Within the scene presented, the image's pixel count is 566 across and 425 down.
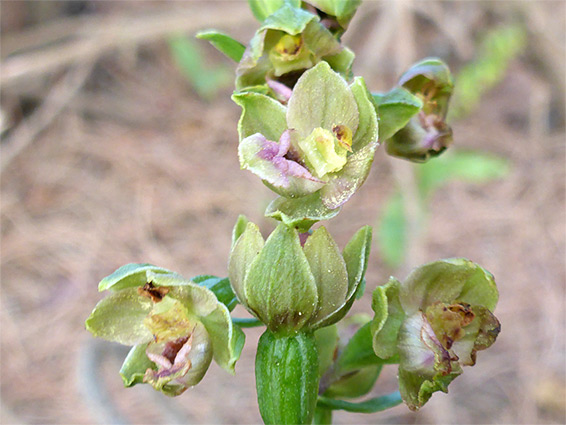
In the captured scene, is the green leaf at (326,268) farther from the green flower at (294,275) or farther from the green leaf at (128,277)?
the green leaf at (128,277)

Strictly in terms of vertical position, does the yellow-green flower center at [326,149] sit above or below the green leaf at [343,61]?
below

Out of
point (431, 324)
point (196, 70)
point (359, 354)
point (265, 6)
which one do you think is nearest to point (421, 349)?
point (431, 324)

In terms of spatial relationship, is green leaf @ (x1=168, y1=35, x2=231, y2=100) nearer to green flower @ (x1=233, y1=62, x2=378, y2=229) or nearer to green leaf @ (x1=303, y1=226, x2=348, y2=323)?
green flower @ (x1=233, y1=62, x2=378, y2=229)

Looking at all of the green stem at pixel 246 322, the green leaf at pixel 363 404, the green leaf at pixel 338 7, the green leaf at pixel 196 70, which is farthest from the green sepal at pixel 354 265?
the green leaf at pixel 196 70

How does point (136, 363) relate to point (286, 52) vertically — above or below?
below

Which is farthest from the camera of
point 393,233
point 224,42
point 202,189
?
point 202,189

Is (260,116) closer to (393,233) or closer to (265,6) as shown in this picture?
(265,6)

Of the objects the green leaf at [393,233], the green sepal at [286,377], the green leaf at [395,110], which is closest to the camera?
the green sepal at [286,377]
